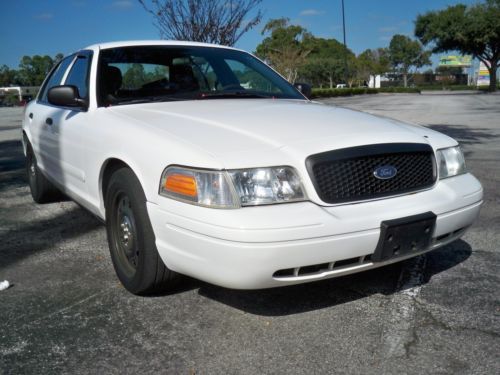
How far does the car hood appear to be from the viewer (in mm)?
2555

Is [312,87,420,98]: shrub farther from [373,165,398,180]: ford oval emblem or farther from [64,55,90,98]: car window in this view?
[373,165,398,180]: ford oval emblem

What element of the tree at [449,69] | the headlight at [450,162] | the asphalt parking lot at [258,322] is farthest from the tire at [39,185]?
the tree at [449,69]

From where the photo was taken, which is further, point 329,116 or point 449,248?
point 449,248

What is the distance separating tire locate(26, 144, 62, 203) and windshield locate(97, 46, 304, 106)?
5.80 ft

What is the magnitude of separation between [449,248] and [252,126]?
76.7 inches

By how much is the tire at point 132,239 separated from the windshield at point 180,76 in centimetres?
83

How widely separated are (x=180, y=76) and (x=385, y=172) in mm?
2072

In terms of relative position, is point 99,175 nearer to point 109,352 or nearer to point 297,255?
point 109,352

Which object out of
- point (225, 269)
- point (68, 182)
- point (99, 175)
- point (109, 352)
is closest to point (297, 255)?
point (225, 269)

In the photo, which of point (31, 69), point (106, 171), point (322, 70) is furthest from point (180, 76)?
point (31, 69)

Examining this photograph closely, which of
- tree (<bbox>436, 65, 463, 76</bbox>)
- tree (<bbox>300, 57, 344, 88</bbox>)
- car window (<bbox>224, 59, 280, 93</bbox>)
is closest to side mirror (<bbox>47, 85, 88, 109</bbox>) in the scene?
car window (<bbox>224, 59, 280, 93</bbox>)

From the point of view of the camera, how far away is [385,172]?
2674 millimetres

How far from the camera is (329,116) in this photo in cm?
320

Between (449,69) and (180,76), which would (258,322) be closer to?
(180,76)
